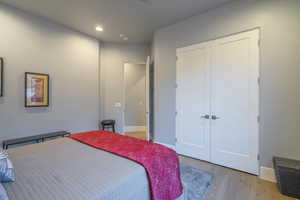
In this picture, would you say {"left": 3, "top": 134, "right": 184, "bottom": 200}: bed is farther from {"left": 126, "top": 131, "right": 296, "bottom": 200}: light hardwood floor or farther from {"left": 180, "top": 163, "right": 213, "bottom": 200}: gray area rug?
{"left": 126, "top": 131, "right": 296, "bottom": 200}: light hardwood floor

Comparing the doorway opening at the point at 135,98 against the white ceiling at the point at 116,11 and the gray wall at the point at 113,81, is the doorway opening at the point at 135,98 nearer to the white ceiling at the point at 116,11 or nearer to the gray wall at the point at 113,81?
the gray wall at the point at 113,81

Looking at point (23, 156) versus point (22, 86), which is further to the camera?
point (22, 86)

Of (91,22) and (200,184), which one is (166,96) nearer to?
(200,184)

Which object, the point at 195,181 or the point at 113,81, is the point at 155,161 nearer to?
the point at 195,181

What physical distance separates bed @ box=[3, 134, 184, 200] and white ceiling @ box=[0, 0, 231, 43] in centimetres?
250

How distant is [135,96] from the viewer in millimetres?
5836

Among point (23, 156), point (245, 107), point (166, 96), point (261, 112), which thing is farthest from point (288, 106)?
point (23, 156)

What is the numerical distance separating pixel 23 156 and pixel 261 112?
3158mm

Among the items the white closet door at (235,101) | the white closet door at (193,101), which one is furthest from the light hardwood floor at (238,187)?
the white closet door at (193,101)

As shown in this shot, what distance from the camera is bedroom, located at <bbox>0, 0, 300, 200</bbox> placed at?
2.11 meters

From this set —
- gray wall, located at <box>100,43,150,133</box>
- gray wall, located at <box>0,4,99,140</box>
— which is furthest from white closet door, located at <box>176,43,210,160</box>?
gray wall, located at <box>0,4,99,140</box>

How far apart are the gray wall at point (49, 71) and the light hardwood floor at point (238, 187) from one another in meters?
3.23

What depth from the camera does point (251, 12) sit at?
240cm

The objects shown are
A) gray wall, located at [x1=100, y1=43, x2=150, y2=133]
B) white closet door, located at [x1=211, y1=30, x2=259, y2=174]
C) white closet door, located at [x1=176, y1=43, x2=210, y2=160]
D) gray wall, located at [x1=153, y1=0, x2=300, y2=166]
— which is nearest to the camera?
gray wall, located at [x1=153, y1=0, x2=300, y2=166]
